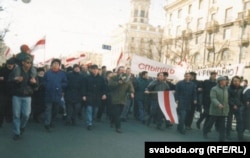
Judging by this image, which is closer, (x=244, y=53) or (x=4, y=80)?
(x=4, y=80)

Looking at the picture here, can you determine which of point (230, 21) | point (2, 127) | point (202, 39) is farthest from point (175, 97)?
point (202, 39)

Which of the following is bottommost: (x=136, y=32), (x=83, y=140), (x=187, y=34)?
(x=83, y=140)

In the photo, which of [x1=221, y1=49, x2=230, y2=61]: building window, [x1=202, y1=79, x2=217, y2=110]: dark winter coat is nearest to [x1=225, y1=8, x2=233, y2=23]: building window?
[x1=221, y1=49, x2=230, y2=61]: building window

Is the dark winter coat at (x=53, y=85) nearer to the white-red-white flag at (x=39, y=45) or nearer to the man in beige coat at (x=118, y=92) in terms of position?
the man in beige coat at (x=118, y=92)

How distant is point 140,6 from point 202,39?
65.7 m

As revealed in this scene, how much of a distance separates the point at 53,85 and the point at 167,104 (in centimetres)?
326

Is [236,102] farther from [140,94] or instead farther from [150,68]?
[150,68]

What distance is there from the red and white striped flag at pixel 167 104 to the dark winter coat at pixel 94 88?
1.63m

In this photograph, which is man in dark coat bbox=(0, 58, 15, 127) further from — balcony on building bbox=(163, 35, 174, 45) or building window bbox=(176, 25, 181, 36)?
building window bbox=(176, 25, 181, 36)

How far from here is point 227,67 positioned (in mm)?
13305

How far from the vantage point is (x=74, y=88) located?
10.7 metres

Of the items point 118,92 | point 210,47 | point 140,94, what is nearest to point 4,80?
point 118,92

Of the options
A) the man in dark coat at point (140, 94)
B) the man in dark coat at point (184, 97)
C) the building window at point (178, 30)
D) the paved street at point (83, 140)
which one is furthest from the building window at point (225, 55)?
the man in dark coat at point (184, 97)

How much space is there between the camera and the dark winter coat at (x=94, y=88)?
414 inches
